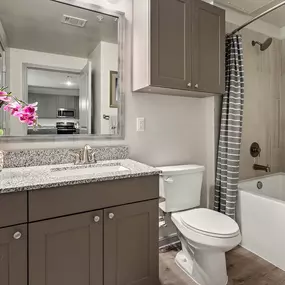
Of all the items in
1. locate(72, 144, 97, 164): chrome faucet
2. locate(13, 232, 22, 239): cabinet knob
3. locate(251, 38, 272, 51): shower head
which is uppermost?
locate(251, 38, 272, 51): shower head

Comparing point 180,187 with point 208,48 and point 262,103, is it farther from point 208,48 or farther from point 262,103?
point 262,103

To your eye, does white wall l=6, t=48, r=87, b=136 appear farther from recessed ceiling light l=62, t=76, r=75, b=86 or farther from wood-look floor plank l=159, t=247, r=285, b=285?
wood-look floor plank l=159, t=247, r=285, b=285

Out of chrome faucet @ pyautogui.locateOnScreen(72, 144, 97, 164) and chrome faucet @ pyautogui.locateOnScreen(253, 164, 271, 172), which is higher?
chrome faucet @ pyautogui.locateOnScreen(72, 144, 97, 164)

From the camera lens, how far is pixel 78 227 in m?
1.19

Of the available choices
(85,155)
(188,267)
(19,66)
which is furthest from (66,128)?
(188,267)

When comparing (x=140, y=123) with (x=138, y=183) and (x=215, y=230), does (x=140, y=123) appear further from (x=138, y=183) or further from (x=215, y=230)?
(x=215, y=230)

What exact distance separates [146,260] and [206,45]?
5.44 feet

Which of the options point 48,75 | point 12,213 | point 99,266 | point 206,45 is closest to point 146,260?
point 99,266

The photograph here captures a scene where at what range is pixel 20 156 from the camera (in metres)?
1.47

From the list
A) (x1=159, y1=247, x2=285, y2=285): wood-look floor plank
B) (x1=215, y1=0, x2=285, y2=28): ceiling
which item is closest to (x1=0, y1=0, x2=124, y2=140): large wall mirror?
(x1=159, y1=247, x2=285, y2=285): wood-look floor plank

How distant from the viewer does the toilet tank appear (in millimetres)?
1791

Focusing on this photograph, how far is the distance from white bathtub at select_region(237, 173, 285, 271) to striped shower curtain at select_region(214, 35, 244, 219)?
0.11 metres

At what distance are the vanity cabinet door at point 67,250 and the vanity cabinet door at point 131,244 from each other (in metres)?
0.05

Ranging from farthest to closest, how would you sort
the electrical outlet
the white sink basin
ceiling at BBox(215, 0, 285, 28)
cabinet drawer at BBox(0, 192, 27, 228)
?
ceiling at BBox(215, 0, 285, 28) → the electrical outlet → the white sink basin → cabinet drawer at BBox(0, 192, 27, 228)
